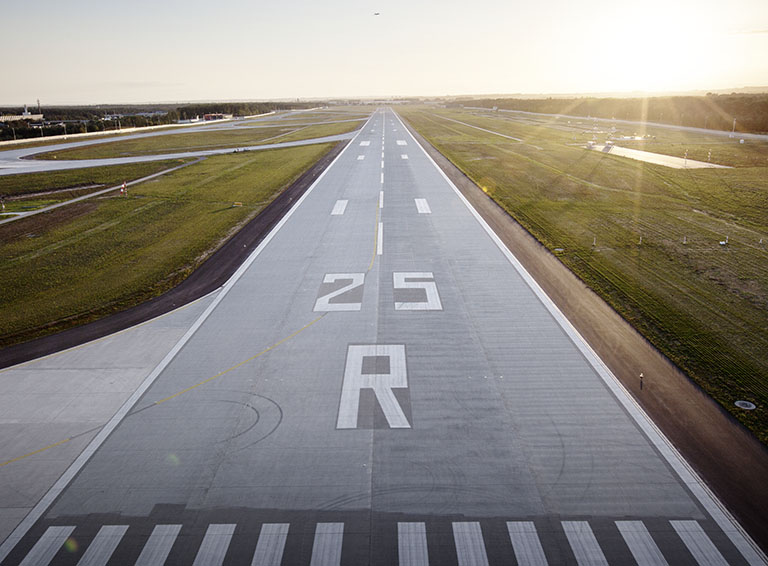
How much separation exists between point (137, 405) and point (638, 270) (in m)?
17.2

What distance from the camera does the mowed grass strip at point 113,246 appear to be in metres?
15.7

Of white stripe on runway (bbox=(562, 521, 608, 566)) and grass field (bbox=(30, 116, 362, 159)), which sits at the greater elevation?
grass field (bbox=(30, 116, 362, 159))

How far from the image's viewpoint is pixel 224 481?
8.37 metres

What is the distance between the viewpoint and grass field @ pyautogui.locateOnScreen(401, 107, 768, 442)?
12156 mm

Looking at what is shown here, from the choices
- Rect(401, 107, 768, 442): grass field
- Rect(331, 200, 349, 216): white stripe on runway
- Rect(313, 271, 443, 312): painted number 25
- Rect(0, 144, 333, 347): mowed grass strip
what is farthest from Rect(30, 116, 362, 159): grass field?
Rect(313, 271, 443, 312): painted number 25

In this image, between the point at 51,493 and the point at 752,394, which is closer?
the point at 51,493

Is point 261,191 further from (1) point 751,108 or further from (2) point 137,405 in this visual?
(1) point 751,108

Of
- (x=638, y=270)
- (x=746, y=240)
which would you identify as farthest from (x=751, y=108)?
(x=638, y=270)

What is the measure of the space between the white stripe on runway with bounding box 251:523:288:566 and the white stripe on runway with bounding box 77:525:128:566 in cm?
223

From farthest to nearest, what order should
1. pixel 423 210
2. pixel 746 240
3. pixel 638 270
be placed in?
pixel 423 210 < pixel 746 240 < pixel 638 270

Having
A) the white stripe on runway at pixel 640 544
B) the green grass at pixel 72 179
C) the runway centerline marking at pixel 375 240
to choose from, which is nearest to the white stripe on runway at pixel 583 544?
the white stripe on runway at pixel 640 544

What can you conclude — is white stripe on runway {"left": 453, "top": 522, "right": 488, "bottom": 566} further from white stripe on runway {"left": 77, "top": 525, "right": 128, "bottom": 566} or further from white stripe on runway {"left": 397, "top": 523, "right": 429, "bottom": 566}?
white stripe on runway {"left": 77, "top": 525, "right": 128, "bottom": 566}

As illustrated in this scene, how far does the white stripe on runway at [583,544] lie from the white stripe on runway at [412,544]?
225cm

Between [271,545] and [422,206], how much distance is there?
2274cm
